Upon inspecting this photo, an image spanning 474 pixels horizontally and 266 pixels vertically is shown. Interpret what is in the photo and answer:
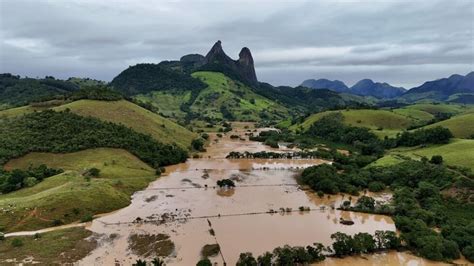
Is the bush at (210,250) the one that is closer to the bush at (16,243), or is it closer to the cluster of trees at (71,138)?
the bush at (16,243)

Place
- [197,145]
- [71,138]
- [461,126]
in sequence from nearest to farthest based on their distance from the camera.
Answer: [71,138] → [197,145] → [461,126]

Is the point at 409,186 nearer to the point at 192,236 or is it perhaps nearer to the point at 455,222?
the point at 455,222

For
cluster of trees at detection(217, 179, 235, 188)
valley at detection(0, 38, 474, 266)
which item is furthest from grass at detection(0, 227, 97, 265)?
cluster of trees at detection(217, 179, 235, 188)

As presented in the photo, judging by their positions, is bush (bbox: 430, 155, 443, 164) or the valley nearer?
the valley

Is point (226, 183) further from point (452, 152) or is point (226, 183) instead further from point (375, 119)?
point (375, 119)

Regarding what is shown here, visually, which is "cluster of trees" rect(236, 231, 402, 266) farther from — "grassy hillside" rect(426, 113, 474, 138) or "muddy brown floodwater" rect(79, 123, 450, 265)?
"grassy hillside" rect(426, 113, 474, 138)

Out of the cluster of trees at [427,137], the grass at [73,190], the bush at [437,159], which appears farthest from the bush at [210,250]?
the cluster of trees at [427,137]

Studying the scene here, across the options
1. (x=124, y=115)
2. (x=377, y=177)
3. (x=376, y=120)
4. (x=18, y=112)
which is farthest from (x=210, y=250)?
(x=376, y=120)
